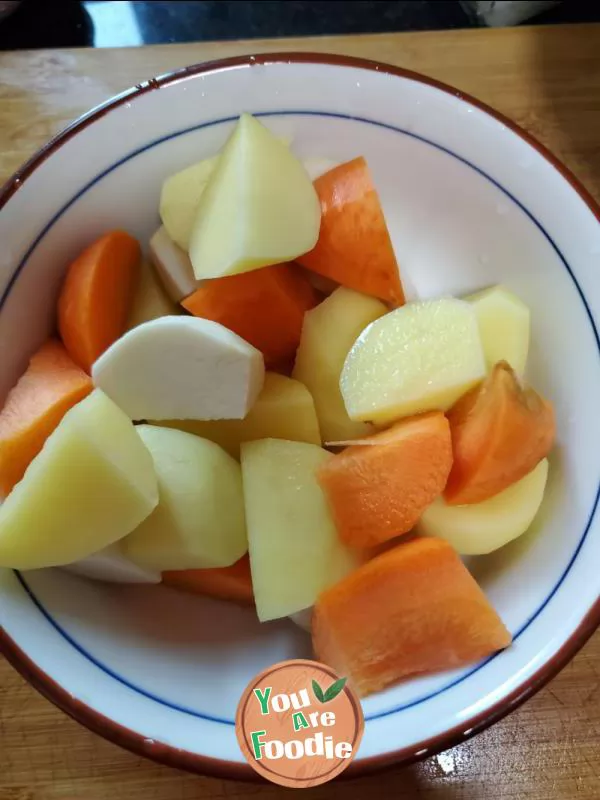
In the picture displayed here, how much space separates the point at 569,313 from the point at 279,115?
41 cm

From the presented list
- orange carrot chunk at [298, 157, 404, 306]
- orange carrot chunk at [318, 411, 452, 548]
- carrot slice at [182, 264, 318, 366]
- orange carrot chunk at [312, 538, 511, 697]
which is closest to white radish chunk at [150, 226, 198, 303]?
carrot slice at [182, 264, 318, 366]

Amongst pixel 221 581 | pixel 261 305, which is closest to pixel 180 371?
pixel 261 305

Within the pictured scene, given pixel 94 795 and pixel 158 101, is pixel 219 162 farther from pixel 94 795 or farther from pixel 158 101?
pixel 94 795

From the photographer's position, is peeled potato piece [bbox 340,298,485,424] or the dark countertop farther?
the dark countertop

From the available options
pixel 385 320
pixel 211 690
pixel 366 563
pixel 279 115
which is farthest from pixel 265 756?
pixel 279 115

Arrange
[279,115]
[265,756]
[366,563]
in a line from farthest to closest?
[279,115]
[366,563]
[265,756]

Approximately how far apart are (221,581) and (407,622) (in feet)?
0.69

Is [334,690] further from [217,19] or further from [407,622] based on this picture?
[217,19]

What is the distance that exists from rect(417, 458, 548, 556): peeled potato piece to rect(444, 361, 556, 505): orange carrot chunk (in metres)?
0.01

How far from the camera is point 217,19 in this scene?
128cm

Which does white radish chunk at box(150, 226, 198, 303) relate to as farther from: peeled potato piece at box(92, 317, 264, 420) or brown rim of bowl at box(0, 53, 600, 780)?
brown rim of bowl at box(0, 53, 600, 780)

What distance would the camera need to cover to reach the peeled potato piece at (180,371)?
713 millimetres

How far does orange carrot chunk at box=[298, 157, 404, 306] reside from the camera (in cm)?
80

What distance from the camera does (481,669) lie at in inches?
25.9
